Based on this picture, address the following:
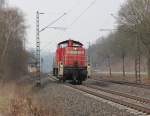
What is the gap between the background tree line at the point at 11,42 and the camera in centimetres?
5697

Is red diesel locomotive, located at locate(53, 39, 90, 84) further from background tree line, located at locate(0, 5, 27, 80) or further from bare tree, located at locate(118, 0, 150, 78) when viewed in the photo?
background tree line, located at locate(0, 5, 27, 80)

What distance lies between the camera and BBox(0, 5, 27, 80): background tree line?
187ft

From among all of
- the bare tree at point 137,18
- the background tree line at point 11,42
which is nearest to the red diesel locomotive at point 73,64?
the bare tree at point 137,18

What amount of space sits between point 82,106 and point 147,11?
3075cm

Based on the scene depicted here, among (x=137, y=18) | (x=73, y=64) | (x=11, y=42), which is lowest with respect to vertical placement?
(x=73, y=64)

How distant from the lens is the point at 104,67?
14262cm

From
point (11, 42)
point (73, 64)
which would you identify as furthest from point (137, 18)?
point (11, 42)

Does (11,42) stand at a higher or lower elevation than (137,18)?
lower

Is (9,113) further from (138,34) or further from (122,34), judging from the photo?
(122,34)

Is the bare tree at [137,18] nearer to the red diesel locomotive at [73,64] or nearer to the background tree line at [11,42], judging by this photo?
the red diesel locomotive at [73,64]

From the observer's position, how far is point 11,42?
6378 cm

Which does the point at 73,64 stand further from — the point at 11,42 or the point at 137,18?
the point at 11,42

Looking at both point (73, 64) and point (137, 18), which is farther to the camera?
point (137, 18)

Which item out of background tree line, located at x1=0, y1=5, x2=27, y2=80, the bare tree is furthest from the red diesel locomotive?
background tree line, located at x1=0, y1=5, x2=27, y2=80
